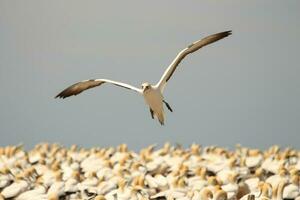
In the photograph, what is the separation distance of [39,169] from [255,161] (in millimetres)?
4568

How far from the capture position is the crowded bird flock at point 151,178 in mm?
15188

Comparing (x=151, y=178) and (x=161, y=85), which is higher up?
(x=161, y=85)

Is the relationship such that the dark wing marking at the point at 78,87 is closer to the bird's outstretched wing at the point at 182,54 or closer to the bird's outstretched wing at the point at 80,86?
the bird's outstretched wing at the point at 80,86

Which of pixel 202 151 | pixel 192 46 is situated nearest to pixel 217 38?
pixel 192 46

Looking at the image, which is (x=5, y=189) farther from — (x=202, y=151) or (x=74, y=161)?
(x=202, y=151)

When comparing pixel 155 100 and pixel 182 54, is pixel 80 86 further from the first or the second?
pixel 182 54

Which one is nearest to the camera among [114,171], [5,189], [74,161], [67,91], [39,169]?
[67,91]

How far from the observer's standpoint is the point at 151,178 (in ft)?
57.9

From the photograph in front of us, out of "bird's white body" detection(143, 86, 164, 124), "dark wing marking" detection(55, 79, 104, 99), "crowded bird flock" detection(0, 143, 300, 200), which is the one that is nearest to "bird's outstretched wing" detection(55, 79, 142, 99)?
"dark wing marking" detection(55, 79, 104, 99)

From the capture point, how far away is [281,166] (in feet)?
62.2

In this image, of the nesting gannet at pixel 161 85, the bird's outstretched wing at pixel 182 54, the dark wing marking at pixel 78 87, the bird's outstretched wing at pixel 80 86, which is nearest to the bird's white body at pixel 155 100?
the nesting gannet at pixel 161 85

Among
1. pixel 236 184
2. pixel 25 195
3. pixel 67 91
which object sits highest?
pixel 67 91

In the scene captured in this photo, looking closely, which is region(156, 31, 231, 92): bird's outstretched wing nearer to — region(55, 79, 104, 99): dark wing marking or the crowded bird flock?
region(55, 79, 104, 99): dark wing marking

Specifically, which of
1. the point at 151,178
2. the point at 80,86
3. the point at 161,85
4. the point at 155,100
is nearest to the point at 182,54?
the point at 161,85
